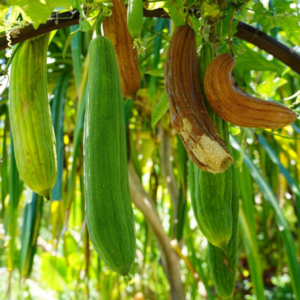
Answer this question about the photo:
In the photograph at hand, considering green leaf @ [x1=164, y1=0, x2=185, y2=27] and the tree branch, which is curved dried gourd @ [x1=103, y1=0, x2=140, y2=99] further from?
the tree branch

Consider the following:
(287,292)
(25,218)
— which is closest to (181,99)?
(25,218)

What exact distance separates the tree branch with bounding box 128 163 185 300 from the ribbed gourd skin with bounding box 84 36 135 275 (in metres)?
0.85

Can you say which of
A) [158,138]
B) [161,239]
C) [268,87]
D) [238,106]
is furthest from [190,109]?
[158,138]

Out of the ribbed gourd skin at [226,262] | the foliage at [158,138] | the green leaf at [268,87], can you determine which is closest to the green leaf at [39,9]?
the foliage at [158,138]

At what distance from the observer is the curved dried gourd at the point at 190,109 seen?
0.36 meters

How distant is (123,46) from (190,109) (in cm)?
13

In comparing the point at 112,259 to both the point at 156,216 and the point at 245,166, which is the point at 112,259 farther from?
the point at 156,216

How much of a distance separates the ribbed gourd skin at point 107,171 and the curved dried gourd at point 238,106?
3.6 inches

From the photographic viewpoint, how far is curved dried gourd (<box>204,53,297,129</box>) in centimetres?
39

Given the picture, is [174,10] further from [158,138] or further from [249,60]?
[158,138]

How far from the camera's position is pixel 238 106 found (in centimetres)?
39

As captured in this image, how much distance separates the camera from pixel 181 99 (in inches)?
15.5

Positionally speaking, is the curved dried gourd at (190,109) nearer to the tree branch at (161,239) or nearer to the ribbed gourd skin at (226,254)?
the ribbed gourd skin at (226,254)

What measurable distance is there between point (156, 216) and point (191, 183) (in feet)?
2.81
